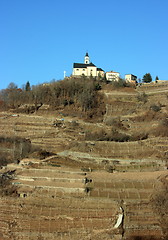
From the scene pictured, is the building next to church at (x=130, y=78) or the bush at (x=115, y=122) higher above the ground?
the building next to church at (x=130, y=78)

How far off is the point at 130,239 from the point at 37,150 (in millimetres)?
16857

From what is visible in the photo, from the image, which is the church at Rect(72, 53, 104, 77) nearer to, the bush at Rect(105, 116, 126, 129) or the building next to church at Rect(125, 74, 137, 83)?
the building next to church at Rect(125, 74, 137, 83)

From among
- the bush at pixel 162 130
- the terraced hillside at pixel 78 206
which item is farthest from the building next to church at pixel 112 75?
the terraced hillside at pixel 78 206

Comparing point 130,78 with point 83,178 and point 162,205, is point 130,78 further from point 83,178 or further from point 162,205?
point 162,205

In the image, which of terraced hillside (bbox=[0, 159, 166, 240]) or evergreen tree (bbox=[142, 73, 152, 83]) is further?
evergreen tree (bbox=[142, 73, 152, 83])

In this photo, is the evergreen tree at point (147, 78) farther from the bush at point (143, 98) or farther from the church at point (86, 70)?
the bush at point (143, 98)

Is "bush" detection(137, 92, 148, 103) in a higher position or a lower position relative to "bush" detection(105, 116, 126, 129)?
higher

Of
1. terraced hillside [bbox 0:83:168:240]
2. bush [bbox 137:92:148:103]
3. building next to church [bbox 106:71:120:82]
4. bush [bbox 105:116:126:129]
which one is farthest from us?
building next to church [bbox 106:71:120:82]

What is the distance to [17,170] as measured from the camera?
103ft

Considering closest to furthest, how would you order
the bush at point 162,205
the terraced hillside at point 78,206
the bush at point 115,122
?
the terraced hillside at point 78,206 → the bush at point 162,205 → the bush at point 115,122

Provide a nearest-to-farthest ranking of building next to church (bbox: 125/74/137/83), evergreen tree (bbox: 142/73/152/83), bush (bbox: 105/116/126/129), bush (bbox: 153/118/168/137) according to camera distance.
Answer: bush (bbox: 153/118/168/137) → bush (bbox: 105/116/126/129) → evergreen tree (bbox: 142/73/152/83) → building next to church (bbox: 125/74/137/83)

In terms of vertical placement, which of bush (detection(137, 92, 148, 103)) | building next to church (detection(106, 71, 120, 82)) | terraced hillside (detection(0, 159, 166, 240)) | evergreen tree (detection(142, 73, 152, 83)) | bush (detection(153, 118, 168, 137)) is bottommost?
terraced hillside (detection(0, 159, 166, 240))

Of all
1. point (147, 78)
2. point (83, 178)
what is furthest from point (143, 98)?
point (83, 178)

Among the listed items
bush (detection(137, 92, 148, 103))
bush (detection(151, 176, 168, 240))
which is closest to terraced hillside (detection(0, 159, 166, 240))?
bush (detection(151, 176, 168, 240))
